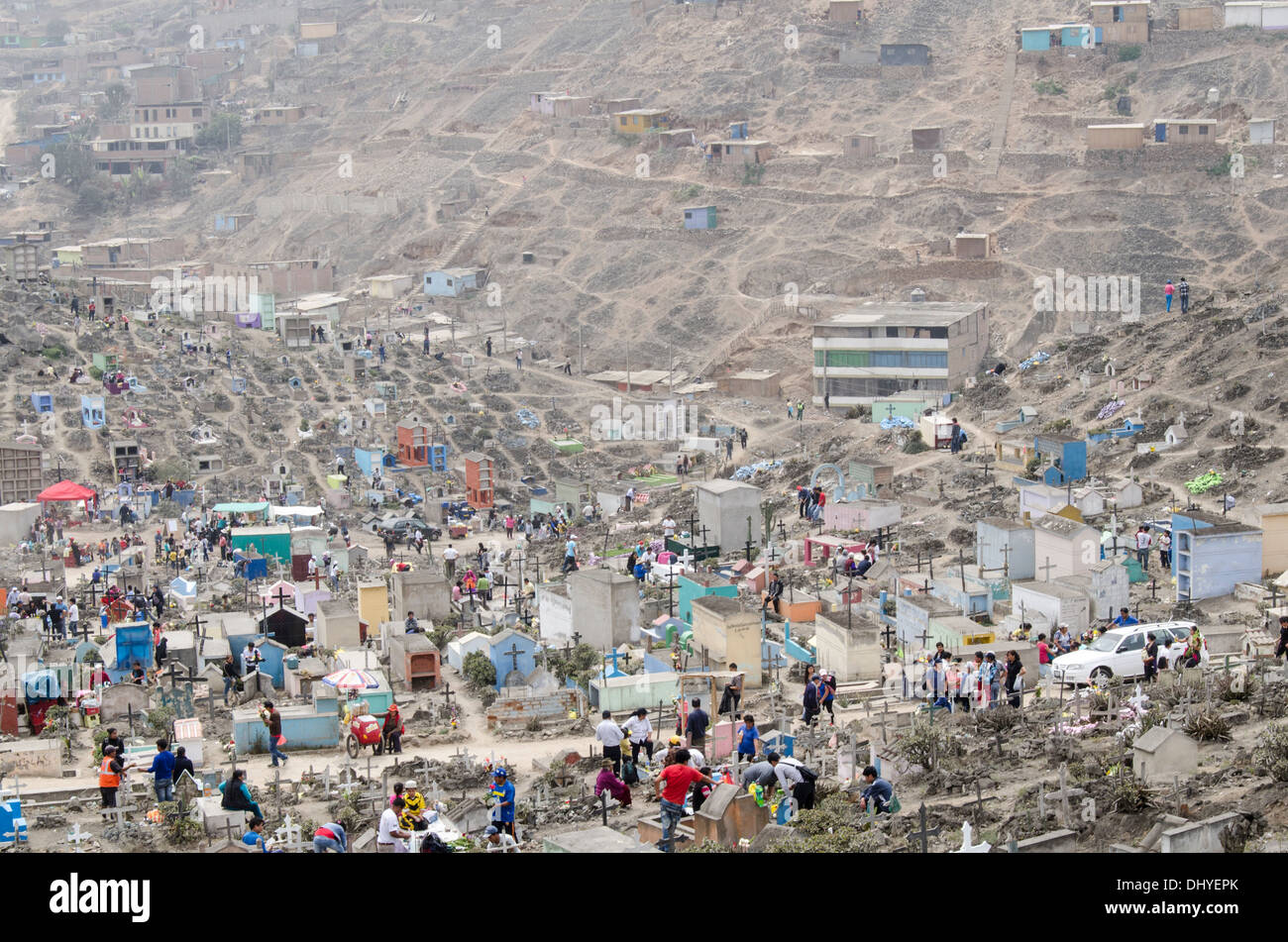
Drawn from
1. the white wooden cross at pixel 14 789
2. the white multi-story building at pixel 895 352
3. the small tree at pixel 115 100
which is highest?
the small tree at pixel 115 100

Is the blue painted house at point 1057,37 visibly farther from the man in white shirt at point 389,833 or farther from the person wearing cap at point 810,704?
the man in white shirt at point 389,833

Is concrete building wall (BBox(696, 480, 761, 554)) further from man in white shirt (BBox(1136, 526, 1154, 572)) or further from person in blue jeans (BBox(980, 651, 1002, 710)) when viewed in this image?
person in blue jeans (BBox(980, 651, 1002, 710))

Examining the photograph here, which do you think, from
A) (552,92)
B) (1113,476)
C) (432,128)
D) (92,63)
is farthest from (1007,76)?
(92,63)

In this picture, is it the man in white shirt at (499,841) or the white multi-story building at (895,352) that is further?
the white multi-story building at (895,352)

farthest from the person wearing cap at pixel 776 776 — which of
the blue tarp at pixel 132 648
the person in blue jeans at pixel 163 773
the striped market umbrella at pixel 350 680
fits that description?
the blue tarp at pixel 132 648

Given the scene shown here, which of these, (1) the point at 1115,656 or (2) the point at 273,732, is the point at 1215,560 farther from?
(2) the point at 273,732

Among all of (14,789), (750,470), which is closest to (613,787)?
(14,789)
